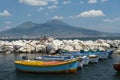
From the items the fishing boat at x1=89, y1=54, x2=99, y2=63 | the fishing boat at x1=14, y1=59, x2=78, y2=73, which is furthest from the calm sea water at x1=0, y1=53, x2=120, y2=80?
the fishing boat at x1=89, y1=54, x2=99, y2=63

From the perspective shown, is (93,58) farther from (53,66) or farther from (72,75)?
(53,66)

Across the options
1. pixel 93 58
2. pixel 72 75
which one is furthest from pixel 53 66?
pixel 93 58

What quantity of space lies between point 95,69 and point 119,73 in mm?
5243

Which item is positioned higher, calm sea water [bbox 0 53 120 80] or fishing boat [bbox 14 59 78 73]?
fishing boat [bbox 14 59 78 73]

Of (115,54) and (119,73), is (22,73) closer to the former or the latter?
(119,73)

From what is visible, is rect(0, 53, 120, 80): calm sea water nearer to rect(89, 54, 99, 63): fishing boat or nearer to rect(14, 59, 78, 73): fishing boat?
rect(14, 59, 78, 73): fishing boat

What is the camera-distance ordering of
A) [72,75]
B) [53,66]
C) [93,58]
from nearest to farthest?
[72,75], [53,66], [93,58]

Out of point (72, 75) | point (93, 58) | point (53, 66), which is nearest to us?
point (72, 75)

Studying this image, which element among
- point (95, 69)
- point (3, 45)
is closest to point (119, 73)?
point (95, 69)

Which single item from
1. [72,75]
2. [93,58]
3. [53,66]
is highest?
[93,58]

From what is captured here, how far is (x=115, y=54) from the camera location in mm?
67625

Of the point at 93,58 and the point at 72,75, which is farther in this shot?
the point at 93,58

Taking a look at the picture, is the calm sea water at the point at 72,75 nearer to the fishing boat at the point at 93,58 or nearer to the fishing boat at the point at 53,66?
the fishing boat at the point at 53,66

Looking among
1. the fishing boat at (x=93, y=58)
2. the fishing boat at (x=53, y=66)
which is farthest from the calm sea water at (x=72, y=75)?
the fishing boat at (x=93, y=58)
